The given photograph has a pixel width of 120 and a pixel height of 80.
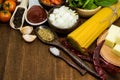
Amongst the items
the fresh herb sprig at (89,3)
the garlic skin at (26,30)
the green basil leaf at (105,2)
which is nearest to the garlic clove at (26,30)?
the garlic skin at (26,30)

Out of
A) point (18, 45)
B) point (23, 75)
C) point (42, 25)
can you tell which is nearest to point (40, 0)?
point (42, 25)

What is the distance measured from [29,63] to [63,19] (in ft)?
0.77

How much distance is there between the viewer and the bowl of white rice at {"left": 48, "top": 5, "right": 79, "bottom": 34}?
1.11 m

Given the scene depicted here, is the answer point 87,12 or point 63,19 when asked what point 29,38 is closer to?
point 63,19

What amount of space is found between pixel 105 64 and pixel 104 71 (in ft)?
0.09

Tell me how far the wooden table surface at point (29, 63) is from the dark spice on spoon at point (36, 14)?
3.4 inches

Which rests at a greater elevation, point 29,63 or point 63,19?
point 63,19

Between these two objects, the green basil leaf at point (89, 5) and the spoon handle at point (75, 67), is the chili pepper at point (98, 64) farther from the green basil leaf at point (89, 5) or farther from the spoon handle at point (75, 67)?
the green basil leaf at point (89, 5)

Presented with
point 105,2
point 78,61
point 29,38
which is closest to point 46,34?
point 29,38

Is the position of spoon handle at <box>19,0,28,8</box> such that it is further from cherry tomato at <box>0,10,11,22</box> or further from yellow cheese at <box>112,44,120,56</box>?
yellow cheese at <box>112,44,120,56</box>

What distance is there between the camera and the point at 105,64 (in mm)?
1044

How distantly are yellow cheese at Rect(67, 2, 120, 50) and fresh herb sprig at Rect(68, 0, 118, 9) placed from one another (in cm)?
2

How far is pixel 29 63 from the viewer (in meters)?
1.09

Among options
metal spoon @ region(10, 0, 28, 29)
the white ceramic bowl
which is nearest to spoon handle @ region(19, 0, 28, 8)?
metal spoon @ region(10, 0, 28, 29)
